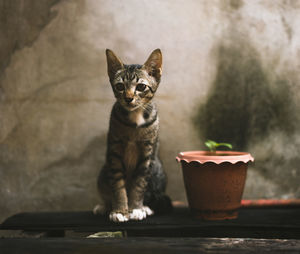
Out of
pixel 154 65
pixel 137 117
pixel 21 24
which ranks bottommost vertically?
pixel 137 117

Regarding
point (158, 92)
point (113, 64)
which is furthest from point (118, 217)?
point (158, 92)

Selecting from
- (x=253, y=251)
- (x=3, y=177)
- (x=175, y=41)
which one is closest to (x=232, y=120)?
(x=175, y=41)

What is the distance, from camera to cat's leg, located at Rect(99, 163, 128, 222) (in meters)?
1.57

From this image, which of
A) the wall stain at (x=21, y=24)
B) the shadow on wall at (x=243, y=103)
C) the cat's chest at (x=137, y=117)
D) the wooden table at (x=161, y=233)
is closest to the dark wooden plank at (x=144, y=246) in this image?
the wooden table at (x=161, y=233)

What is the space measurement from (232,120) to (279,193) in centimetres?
56

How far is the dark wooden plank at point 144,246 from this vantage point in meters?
1.13

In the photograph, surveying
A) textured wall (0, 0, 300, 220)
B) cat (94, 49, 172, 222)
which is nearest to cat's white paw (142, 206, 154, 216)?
cat (94, 49, 172, 222)

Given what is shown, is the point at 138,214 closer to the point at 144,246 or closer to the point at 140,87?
the point at 144,246

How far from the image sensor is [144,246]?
118cm

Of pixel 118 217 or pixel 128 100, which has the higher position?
pixel 128 100

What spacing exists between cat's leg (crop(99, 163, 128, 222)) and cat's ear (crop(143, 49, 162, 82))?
48 centimetres

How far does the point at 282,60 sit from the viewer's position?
203 centimetres

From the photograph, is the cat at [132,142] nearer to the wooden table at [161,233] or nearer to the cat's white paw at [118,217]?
the cat's white paw at [118,217]

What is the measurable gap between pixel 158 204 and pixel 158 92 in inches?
29.0
